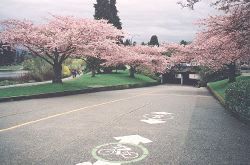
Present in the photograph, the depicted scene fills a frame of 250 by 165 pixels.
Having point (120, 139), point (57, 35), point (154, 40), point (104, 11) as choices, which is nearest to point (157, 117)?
point (120, 139)

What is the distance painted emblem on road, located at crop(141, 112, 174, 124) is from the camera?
11.9 m

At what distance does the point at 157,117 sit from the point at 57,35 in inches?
656

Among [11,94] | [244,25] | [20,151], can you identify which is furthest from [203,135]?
[11,94]

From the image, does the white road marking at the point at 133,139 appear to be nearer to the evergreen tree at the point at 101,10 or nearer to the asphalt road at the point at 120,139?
the asphalt road at the point at 120,139

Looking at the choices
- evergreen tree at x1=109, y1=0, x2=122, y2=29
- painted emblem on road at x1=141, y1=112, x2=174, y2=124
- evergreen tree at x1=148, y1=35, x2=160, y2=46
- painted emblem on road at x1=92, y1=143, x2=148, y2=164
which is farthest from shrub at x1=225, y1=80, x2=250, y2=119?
evergreen tree at x1=148, y1=35, x2=160, y2=46

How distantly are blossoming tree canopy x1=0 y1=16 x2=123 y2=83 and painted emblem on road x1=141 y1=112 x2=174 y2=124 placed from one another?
→ 14.2m

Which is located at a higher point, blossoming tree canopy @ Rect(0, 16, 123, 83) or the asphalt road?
blossoming tree canopy @ Rect(0, 16, 123, 83)

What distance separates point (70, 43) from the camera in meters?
27.3

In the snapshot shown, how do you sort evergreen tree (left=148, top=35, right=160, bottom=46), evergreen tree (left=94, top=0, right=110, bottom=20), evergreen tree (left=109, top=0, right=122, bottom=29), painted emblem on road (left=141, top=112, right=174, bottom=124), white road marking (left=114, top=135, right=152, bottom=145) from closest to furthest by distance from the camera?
white road marking (left=114, top=135, right=152, bottom=145) < painted emblem on road (left=141, top=112, right=174, bottom=124) < evergreen tree (left=94, top=0, right=110, bottom=20) < evergreen tree (left=109, top=0, right=122, bottom=29) < evergreen tree (left=148, top=35, right=160, bottom=46)

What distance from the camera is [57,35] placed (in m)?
27.3

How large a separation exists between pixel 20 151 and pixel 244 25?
11618 mm

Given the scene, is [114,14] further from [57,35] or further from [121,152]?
[121,152]

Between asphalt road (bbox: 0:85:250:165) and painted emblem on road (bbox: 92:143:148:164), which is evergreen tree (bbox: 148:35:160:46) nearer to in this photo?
asphalt road (bbox: 0:85:250:165)

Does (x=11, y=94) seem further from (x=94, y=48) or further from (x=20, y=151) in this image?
(x=20, y=151)
